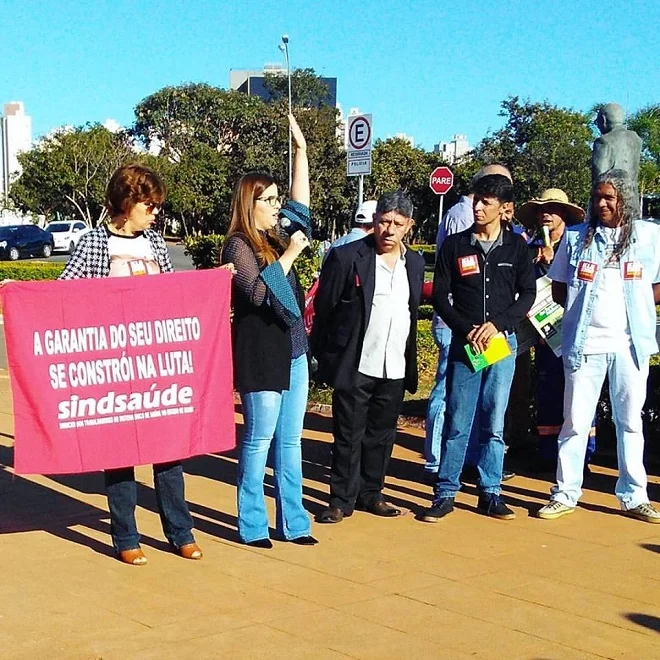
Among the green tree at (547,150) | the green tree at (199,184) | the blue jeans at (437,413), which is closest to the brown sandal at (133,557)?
the blue jeans at (437,413)

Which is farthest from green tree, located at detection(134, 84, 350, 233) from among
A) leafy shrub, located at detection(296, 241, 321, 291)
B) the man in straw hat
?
the man in straw hat

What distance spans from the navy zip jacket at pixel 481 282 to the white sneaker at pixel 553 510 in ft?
3.56

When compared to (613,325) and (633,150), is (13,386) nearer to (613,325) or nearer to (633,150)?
(613,325)

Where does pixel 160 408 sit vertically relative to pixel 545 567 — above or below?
above

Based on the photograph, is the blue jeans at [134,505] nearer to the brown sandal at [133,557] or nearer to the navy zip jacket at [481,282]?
the brown sandal at [133,557]

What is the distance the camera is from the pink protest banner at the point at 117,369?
5594mm

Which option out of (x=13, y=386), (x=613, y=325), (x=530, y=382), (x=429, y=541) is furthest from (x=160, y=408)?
(x=530, y=382)

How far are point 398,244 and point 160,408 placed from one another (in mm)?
1793

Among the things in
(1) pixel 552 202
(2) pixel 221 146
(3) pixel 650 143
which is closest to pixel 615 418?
(1) pixel 552 202

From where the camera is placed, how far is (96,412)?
5.71m

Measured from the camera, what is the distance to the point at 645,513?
660cm

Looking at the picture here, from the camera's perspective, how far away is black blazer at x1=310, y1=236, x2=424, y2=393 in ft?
21.7

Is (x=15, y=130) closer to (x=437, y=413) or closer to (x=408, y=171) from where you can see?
(x=408, y=171)

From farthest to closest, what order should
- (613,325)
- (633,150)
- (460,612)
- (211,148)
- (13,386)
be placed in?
(211,148) < (633,150) < (613,325) < (13,386) < (460,612)
